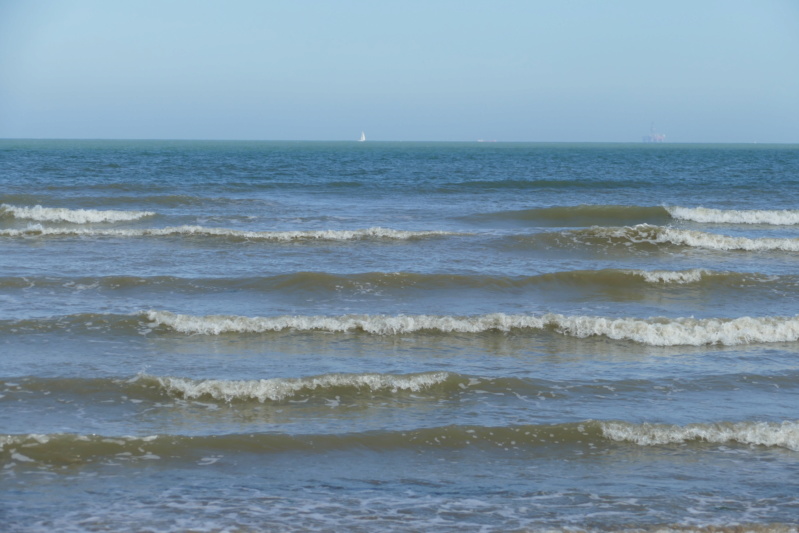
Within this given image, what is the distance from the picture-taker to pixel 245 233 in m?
19.4

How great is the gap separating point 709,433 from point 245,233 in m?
14.0

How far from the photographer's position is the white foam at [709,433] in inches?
285

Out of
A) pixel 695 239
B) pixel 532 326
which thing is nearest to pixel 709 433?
pixel 532 326

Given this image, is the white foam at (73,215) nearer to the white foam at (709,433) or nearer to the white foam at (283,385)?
the white foam at (283,385)

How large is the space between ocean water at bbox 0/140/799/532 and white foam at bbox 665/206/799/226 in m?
4.09

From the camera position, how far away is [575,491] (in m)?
6.20

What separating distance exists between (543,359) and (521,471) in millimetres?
3330

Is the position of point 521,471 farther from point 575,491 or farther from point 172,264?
point 172,264

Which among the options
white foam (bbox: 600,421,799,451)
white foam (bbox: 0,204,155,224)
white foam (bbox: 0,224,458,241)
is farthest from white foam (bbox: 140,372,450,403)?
white foam (bbox: 0,204,155,224)

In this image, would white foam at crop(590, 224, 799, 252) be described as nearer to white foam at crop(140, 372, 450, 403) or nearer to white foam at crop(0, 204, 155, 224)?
white foam at crop(140, 372, 450, 403)

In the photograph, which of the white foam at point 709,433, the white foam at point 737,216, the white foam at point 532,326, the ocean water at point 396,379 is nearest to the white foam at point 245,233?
the ocean water at point 396,379

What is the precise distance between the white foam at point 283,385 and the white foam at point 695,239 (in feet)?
40.0

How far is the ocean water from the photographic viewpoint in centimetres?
599

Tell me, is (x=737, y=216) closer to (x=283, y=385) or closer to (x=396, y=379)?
(x=396, y=379)
